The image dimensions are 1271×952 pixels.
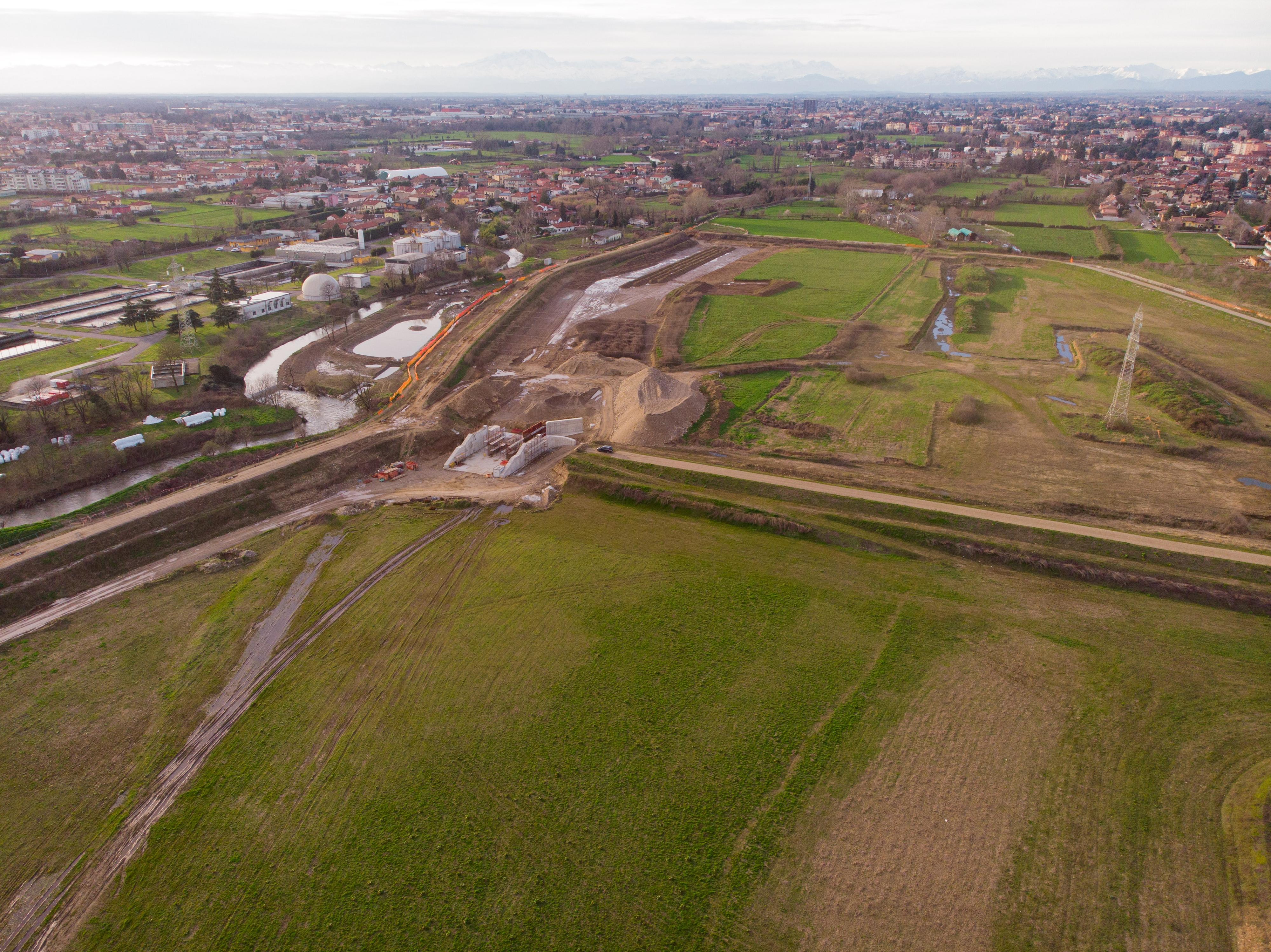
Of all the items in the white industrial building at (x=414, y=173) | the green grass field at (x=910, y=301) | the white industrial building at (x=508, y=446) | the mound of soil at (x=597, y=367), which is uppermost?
the white industrial building at (x=414, y=173)

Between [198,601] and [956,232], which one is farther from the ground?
[956,232]

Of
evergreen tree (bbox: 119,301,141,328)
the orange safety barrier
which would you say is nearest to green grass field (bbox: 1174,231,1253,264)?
the orange safety barrier

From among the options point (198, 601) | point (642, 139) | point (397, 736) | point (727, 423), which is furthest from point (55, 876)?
point (642, 139)

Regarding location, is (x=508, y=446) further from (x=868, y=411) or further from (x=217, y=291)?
(x=217, y=291)

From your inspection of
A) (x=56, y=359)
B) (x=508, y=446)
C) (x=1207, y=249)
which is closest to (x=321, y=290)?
(x=56, y=359)

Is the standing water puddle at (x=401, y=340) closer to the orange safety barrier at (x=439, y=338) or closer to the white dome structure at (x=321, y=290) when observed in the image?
the orange safety barrier at (x=439, y=338)

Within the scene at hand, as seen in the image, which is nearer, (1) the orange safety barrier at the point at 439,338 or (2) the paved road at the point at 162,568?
(2) the paved road at the point at 162,568

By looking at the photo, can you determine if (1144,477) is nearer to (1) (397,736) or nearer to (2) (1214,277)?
(1) (397,736)

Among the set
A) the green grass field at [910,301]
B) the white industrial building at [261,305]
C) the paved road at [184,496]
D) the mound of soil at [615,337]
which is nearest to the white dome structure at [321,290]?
the white industrial building at [261,305]
